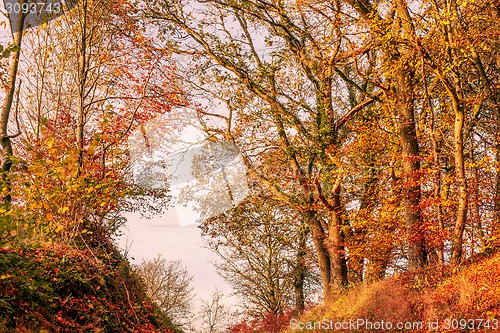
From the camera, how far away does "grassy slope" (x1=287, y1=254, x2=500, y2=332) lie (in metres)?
10.5

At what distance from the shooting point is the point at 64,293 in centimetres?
917

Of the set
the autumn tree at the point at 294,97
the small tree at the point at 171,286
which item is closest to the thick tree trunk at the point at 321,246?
the autumn tree at the point at 294,97

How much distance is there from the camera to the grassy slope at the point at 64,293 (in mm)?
7899

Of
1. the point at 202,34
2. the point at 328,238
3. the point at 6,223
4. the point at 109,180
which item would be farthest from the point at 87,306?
the point at 202,34

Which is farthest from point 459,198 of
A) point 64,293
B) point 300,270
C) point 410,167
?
point 300,270

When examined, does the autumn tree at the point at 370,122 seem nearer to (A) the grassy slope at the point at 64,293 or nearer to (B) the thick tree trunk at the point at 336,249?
(B) the thick tree trunk at the point at 336,249

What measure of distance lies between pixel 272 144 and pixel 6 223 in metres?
13.7

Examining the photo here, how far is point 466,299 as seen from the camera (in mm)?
10781

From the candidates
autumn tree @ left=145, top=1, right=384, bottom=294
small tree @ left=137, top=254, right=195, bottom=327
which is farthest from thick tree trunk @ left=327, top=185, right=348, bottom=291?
small tree @ left=137, top=254, right=195, bottom=327

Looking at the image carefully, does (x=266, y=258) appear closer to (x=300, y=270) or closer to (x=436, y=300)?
(x=300, y=270)

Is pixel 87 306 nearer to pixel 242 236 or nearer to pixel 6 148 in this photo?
pixel 6 148

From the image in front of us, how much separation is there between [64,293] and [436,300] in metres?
8.45

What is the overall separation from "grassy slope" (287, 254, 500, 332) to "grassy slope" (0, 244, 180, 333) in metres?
5.68

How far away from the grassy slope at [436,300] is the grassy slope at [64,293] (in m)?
5.68
